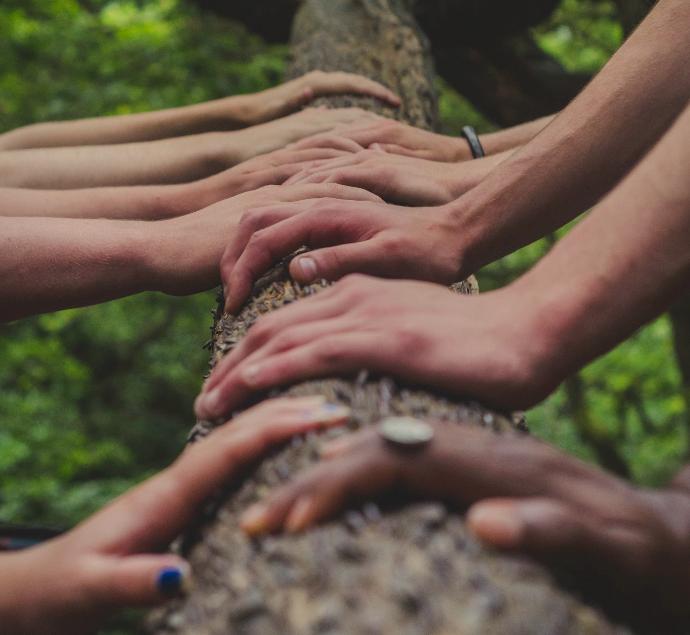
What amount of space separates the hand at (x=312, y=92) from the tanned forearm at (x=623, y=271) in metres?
1.91

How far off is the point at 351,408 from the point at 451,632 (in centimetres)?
→ 38

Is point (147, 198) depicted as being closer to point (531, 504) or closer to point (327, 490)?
point (327, 490)

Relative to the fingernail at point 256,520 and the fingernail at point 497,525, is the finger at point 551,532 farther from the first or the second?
the fingernail at point 256,520

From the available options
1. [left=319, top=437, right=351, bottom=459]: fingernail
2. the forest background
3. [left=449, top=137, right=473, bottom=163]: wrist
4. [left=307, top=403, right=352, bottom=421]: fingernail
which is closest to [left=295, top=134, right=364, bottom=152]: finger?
[left=449, top=137, right=473, bottom=163]: wrist

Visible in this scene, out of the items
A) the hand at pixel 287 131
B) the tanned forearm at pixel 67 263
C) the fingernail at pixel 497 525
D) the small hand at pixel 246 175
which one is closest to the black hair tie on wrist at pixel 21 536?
the tanned forearm at pixel 67 263

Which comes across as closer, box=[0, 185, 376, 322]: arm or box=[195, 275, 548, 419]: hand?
box=[195, 275, 548, 419]: hand

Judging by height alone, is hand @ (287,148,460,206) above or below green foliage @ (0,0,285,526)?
below

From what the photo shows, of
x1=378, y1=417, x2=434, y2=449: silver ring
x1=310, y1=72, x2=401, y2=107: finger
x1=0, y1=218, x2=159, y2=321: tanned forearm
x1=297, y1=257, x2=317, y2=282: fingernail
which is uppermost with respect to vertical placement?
x1=310, y1=72, x2=401, y2=107: finger

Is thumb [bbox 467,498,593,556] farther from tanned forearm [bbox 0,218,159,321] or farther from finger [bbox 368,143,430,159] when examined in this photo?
finger [bbox 368,143,430,159]

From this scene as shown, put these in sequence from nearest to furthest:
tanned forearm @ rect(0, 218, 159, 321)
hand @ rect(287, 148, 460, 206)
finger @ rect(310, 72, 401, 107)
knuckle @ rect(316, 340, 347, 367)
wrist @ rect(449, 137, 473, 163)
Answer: knuckle @ rect(316, 340, 347, 367) → tanned forearm @ rect(0, 218, 159, 321) → hand @ rect(287, 148, 460, 206) → wrist @ rect(449, 137, 473, 163) → finger @ rect(310, 72, 401, 107)

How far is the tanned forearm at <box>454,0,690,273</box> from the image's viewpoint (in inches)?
64.0

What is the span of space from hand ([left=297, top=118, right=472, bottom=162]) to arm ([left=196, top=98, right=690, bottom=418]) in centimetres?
134

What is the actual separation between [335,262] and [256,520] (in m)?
0.74

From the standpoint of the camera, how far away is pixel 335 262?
5.03ft
